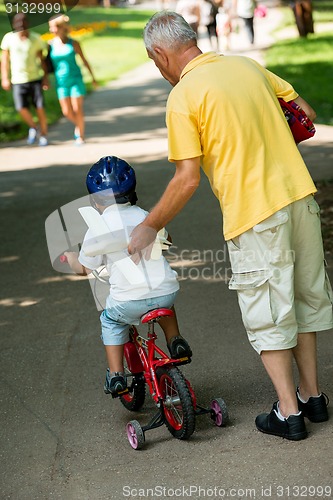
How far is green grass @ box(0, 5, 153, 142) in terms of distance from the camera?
1749 centimetres

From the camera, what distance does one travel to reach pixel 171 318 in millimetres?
4742

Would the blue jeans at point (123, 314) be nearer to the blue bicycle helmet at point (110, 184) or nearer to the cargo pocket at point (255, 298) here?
the cargo pocket at point (255, 298)

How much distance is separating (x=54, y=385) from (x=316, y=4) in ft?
140

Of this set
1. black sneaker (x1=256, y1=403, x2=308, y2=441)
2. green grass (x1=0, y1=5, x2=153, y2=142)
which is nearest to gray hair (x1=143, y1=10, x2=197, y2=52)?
black sneaker (x1=256, y1=403, x2=308, y2=441)

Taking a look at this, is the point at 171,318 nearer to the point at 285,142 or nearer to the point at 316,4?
the point at 285,142

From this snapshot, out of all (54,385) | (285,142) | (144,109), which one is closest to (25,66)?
(144,109)

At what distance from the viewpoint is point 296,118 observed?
4430mm

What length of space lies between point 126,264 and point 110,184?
1.38 ft

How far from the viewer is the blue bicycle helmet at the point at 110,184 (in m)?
4.51

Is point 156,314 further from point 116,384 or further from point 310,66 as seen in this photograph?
point 310,66

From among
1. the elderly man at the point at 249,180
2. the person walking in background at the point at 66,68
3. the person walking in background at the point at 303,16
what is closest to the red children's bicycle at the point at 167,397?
the elderly man at the point at 249,180

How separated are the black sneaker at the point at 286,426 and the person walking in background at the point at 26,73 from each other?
1041cm

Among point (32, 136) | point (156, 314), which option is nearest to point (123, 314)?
point (156, 314)

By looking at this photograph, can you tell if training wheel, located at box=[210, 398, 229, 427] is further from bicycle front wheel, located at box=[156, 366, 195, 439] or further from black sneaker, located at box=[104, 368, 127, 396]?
black sneaker, located at box=[104, 368, 127, 396]
